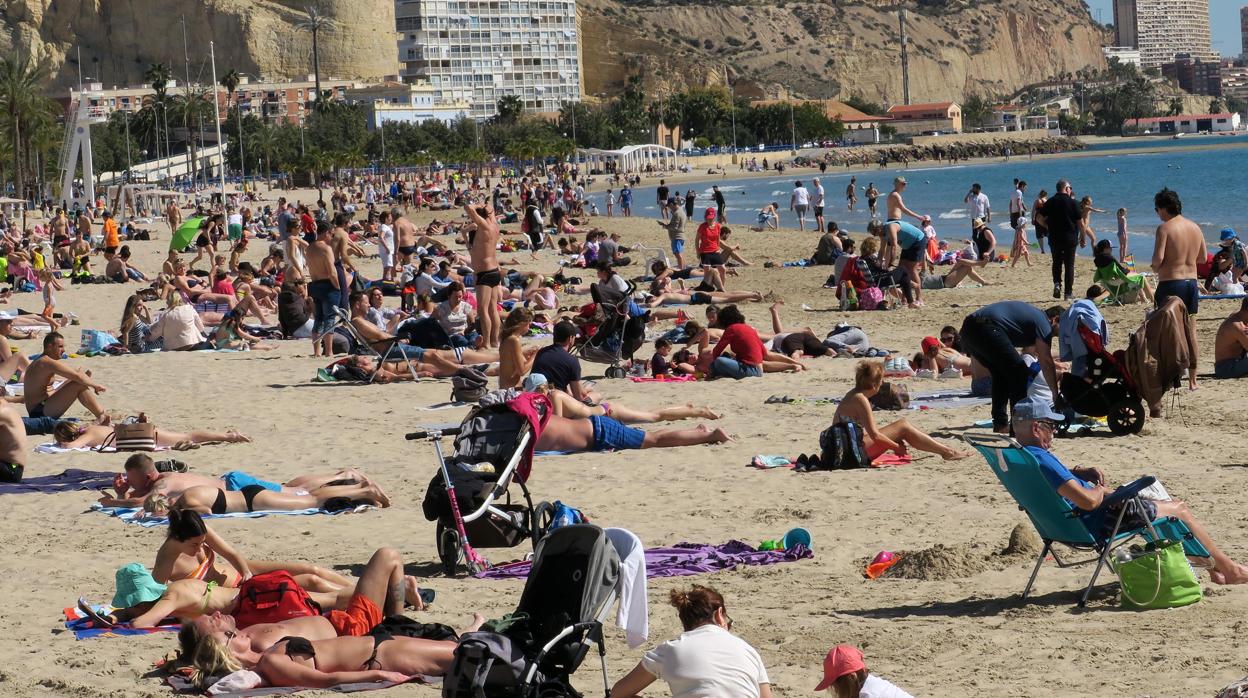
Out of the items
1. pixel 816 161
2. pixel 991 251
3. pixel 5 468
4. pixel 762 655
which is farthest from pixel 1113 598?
pixel 816 161

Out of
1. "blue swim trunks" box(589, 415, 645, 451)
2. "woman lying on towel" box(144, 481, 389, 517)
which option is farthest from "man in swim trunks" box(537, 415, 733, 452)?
"woman lying on towel" box(144, 481, 389, 517)

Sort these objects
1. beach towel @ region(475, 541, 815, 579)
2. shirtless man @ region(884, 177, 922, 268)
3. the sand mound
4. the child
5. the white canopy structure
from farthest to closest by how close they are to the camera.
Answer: the white canopy structure → the child → shirtless man @ region(884, 177, 922, 268) → beach towel @ region(475, 541, 815, 579) → the sand mound

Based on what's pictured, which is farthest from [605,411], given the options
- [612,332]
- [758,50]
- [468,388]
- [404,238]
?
[758,50]

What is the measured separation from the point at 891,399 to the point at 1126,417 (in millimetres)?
1805

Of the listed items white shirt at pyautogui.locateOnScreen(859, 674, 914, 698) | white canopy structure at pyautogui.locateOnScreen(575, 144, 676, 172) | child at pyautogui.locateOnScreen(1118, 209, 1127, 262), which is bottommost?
white shirt at pyautogui.locateOnScreen(859, 674, 914, 698)

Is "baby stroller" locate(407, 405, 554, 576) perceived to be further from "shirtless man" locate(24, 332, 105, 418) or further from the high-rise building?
the high-rise building

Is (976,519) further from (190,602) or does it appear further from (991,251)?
(991,251)

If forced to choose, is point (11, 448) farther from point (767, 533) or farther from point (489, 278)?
point (489, 278)

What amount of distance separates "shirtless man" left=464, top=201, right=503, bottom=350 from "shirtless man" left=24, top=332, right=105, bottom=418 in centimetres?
377

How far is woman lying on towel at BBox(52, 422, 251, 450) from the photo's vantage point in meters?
10.4

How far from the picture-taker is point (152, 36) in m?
144

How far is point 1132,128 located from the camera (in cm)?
18638

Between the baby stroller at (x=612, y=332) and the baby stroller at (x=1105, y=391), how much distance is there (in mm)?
4599

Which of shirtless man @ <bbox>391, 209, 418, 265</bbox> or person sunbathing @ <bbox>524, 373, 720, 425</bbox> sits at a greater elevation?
shirtless man @ <bbox>391, 209, 418, 265</bbox>
